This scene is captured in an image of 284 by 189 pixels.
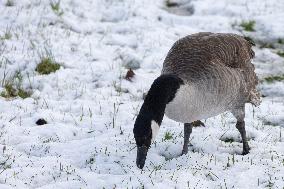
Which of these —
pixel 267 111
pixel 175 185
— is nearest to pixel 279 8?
pixel 267 111

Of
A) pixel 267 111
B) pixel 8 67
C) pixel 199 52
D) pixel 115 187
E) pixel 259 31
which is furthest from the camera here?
pixel 259 31

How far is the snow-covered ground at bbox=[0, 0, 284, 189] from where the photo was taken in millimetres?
5480

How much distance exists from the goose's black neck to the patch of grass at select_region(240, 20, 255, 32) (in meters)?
5.88

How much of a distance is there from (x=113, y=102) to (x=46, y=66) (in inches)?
59.7

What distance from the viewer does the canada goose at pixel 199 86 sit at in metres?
4.80

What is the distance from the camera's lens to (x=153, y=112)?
15.5 ft

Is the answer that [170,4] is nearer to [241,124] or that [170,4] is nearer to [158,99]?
[241,124]

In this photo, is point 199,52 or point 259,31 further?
point 259,31

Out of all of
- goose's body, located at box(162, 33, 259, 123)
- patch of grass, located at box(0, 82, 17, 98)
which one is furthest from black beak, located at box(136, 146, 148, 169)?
patch of grass, located at box(0, 82, 17, 98)

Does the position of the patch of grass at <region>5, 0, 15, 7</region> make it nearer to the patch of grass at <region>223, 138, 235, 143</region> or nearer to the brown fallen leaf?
the brown fallen leaf

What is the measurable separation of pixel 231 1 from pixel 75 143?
6.59m

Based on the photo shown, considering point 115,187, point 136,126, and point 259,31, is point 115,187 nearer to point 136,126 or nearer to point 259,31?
point 136,126

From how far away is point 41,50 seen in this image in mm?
8789

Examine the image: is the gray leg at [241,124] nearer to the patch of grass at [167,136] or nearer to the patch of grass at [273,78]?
the patch of grass at [167,136]
